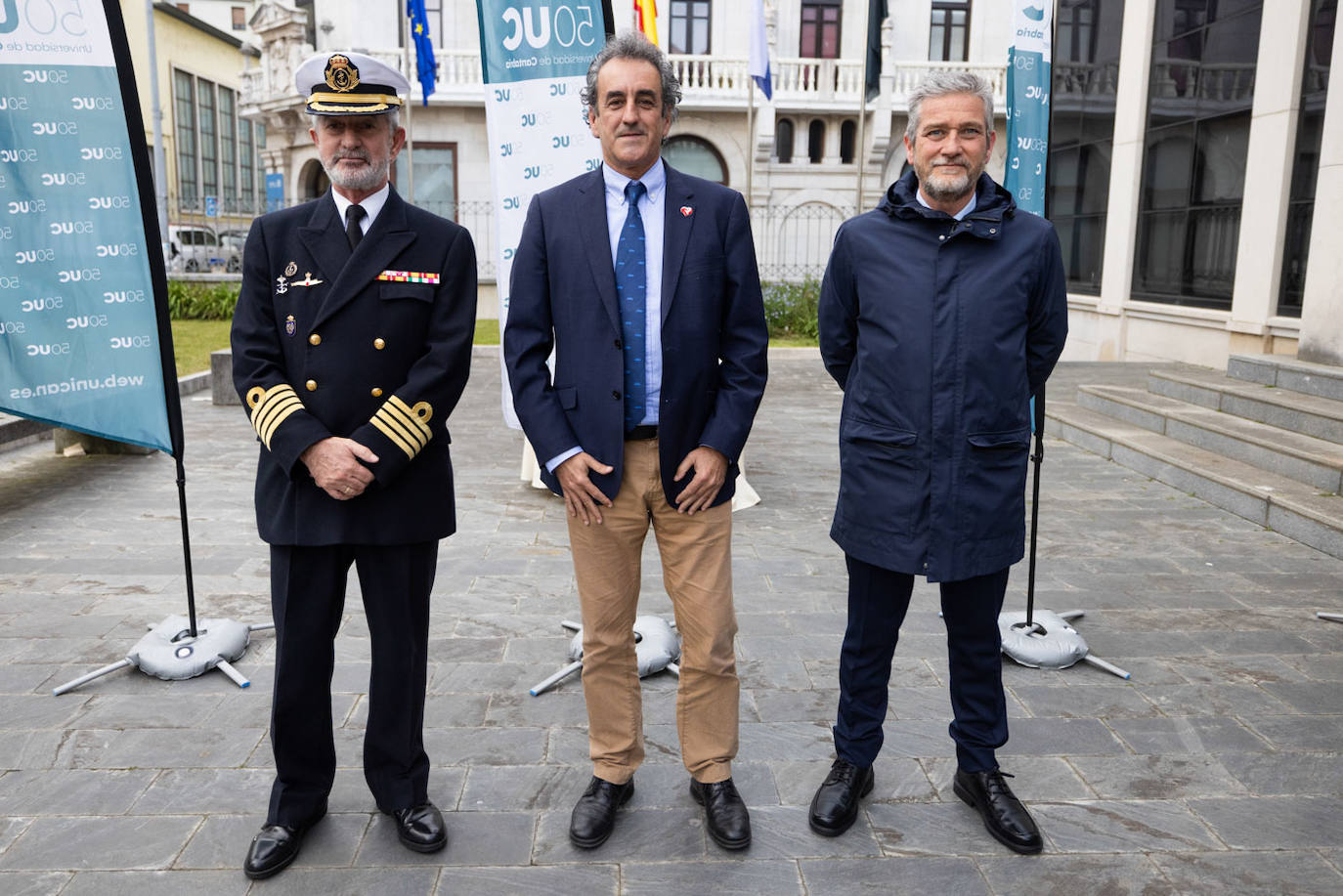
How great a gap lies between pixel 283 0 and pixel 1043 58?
29.1 meters

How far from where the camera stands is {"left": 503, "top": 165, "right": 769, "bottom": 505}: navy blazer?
2.91 metres

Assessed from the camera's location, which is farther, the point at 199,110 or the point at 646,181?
the point at 199,110

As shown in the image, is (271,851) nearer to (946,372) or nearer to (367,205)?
(367,205)

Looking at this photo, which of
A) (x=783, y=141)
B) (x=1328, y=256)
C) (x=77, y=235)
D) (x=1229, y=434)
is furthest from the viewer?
(x=783, y=141)

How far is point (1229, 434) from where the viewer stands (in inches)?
314

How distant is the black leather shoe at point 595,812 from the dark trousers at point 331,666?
A: 48 cm

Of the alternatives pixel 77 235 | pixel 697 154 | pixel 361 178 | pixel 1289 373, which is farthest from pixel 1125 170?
pixel 697 154

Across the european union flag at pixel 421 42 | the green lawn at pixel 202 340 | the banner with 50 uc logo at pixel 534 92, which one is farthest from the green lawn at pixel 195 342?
the banner with 50 uc logo at pixel 534 92

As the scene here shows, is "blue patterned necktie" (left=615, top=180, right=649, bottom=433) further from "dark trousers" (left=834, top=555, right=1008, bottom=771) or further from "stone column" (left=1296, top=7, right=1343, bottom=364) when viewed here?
"stone column" (left=1296, top=7, right=1343, bottom=364)

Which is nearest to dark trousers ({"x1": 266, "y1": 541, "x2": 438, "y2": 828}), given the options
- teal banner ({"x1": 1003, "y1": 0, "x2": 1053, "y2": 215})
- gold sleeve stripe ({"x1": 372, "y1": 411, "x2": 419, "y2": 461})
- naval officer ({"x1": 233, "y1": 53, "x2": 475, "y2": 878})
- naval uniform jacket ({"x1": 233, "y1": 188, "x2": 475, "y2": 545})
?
naval officer ({"x1": 233, "y1": 53, "x2": 475, "y2": 878})

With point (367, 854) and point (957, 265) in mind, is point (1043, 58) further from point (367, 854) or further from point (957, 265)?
point (367, 854)

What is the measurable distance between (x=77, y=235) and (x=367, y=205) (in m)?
2.66

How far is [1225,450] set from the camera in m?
8.02

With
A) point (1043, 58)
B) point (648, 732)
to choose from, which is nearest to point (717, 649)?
point (648, 732)
